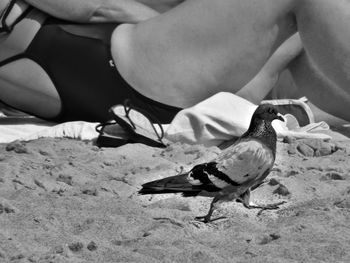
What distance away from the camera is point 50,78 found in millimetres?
3861

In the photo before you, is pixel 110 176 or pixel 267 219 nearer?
pixel 267 219

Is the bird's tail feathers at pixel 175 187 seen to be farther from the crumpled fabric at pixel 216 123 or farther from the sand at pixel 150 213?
the crumpled fabric at pixel 216 123

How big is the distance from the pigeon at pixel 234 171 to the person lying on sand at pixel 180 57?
1.22 m

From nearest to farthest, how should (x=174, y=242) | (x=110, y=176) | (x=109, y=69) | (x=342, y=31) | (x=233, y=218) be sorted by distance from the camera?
(x=174, y=242)
(x=233, y=218)
(x=110, y=176)
(x=342, y=31)
(x=109, y=69)

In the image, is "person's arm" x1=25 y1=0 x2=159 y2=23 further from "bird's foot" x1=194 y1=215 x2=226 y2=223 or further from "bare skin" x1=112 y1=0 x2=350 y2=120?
"bird's foot" x1=194 y1=215 x2=226 y2=223

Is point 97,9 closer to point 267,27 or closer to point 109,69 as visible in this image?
point 109,69

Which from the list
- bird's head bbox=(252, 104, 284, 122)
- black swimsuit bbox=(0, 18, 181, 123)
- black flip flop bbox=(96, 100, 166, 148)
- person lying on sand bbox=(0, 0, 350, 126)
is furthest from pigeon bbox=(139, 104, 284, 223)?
black swimsuit bbox=(0, 18, 181, 123)

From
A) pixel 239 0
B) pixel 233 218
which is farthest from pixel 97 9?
pixel 233 218

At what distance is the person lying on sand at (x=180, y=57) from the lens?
3.49 meters

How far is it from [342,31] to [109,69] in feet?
3.22

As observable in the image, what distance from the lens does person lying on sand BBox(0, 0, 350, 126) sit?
11.4ft

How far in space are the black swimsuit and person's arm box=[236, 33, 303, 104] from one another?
0.42 meters

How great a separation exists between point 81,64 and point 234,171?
5.83 feet

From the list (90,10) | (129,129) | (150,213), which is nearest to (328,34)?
(129,129)
